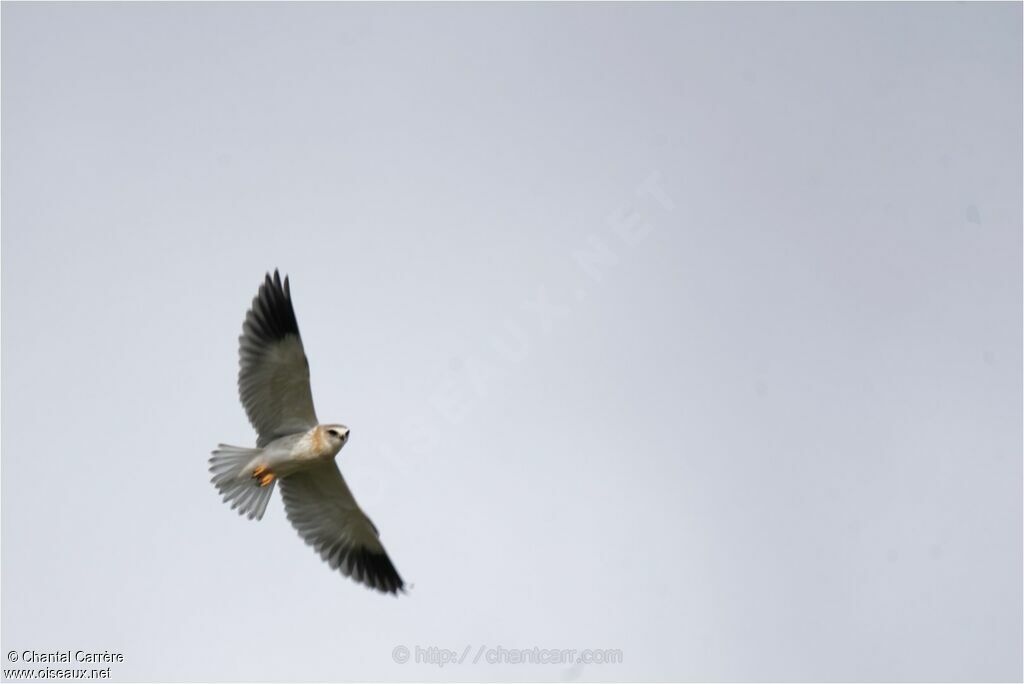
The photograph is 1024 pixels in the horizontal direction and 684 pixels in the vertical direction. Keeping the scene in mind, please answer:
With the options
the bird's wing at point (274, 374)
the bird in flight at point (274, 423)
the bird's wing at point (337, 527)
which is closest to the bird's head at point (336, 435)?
the bird in flight at point (274, 423)

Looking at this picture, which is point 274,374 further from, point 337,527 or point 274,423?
point 337,527

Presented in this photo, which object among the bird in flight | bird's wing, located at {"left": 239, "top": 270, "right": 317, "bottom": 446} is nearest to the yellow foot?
the bird in flight

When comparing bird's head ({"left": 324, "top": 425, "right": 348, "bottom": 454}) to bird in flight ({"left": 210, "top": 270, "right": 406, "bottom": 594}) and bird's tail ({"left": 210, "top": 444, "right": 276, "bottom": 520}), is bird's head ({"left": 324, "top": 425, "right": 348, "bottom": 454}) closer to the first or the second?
bird in flight ({"left": 210, "top": 270, "right": 406, "bottom": 594})

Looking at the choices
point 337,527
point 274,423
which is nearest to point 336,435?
point 274,423

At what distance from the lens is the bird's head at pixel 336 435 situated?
39.7 ft

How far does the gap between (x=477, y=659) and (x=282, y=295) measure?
466 cm

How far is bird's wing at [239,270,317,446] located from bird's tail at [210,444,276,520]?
285mm

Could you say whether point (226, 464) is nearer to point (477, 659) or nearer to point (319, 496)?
point (319, 496)

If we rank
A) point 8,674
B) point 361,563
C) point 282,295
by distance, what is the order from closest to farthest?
1. point 8,674
2. point 282,295
3. point 361,563

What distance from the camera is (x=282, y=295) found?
12828 millimetres

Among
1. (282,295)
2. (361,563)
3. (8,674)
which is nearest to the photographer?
(8,674)

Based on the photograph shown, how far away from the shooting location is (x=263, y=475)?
12523mm

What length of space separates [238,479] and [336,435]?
1310mm

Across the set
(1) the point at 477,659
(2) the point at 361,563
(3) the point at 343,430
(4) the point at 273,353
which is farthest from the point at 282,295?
(1) the point at 477,659
